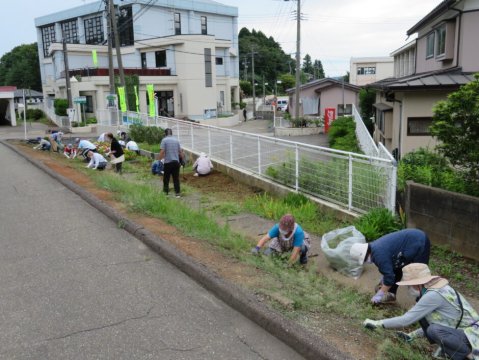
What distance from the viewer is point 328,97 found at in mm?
41844

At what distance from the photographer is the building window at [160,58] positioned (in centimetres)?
4703

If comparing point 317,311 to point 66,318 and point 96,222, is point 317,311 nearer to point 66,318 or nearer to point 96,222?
point 66,318

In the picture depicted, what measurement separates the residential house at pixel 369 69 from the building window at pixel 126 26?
30740mm

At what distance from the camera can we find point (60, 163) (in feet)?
52.5

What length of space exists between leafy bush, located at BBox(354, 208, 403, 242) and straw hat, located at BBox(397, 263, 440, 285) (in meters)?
2.85

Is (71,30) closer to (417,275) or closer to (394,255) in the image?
(394,255)

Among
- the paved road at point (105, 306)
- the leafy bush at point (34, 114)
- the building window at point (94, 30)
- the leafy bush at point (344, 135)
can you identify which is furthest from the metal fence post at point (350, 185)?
the building window at point (94, 30)

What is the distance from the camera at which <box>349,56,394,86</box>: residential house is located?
64.3 meters

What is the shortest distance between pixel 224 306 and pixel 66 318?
1.60 meters

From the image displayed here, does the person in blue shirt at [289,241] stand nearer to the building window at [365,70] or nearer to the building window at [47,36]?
the building window at [47,36]

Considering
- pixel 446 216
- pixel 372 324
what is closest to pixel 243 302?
pixel 372 324

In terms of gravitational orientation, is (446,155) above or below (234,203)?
above

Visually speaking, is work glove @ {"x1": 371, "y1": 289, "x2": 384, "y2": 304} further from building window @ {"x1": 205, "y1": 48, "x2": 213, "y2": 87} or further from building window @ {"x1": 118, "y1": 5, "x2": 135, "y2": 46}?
building window @ {"x1": 118, "y1": 5, "x2": 135, "y2": 46}

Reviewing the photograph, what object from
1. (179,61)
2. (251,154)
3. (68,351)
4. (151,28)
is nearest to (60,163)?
(251,154)
